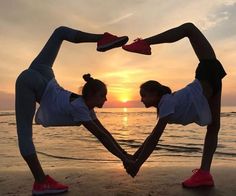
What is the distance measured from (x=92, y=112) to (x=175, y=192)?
142cm

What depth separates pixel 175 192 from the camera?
4.17 meters

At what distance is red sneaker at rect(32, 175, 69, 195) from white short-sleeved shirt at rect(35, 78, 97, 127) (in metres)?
0.67

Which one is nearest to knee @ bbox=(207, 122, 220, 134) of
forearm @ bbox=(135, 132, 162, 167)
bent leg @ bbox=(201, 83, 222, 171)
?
bent leg @ bbox=(201, 83, 222, 171)

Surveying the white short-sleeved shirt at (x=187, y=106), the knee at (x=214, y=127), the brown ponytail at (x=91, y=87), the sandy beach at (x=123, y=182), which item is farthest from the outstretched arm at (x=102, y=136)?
the knee at (x=214, y=127)

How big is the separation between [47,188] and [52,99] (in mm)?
1007

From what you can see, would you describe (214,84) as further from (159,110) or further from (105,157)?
(105,157)

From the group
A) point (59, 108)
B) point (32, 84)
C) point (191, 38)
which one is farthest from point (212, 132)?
point (32, 84)

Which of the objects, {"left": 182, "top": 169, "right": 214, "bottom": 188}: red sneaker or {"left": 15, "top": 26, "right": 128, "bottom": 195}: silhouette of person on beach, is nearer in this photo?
{"left": 15, "top": 26, "right": 128, "bottom": 195}: silhouette of person on beach

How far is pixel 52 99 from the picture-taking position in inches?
171

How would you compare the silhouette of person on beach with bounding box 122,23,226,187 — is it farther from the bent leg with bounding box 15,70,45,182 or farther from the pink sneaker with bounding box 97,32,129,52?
the bent leg with bounding box 15,70,45,182

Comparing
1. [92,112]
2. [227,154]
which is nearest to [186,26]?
[92,112]

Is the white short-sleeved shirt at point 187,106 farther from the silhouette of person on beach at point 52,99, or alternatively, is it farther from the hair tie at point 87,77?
the hair tie at point 87,77

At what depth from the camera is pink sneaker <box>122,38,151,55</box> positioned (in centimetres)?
434

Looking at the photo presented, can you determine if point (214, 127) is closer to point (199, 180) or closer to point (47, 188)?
point (199, 180)
